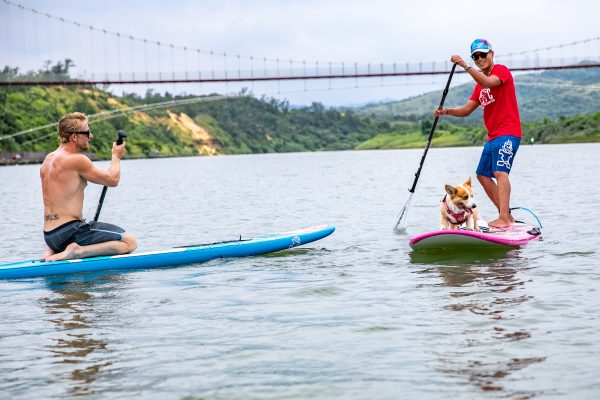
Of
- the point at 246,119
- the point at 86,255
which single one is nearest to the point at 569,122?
the point at 246,119

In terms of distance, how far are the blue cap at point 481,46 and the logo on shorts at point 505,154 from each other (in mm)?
1153

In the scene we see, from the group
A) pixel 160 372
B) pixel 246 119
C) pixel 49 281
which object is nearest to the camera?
pixel 160 372

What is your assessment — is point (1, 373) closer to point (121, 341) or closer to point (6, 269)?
point (121, 341)

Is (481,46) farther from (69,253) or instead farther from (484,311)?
(69,253)

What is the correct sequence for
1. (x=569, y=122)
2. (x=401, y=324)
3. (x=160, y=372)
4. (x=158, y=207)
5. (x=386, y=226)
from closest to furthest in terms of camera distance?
(x=160, y=372), (x=401, y=324), (x=386, y=226), (x=158, y=207), (x=569, y=122)

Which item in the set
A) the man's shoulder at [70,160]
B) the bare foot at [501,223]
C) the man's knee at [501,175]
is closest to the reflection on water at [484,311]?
the bare foot at [501,223]

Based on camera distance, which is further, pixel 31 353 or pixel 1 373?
pixel 31 353

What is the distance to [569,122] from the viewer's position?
124188 millimetres

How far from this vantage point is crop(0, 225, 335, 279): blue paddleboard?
9797 mm

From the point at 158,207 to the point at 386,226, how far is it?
1012 centimetres

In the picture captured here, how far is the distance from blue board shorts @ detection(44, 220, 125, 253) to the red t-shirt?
15.6 feet

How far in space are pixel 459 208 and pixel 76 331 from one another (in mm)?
5109

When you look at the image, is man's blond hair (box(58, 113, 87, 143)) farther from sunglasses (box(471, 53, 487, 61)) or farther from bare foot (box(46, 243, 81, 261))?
sunglasses (box(471, 53, 487, 61))

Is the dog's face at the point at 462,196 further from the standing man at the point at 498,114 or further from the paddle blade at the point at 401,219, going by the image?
the paddle blade at the point at 401,219
